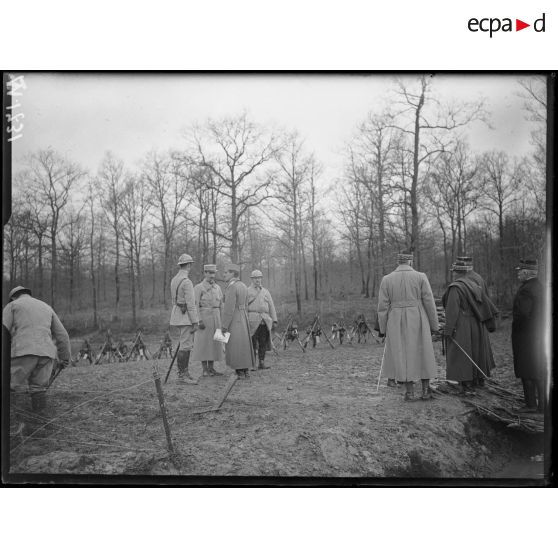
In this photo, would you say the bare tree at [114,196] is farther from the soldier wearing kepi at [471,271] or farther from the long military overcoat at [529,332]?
the long military overcoat at [529,332]

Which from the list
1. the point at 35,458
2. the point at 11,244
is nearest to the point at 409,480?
the point at 35,458

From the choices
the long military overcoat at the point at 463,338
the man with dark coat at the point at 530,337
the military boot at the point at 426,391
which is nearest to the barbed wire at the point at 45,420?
the military boot at the point at 426,391

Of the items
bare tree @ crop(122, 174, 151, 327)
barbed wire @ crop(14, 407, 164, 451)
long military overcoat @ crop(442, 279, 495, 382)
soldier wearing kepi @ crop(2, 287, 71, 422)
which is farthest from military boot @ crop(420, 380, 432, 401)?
soldier wearing kepi @ crop(2, 287, 71, 422)

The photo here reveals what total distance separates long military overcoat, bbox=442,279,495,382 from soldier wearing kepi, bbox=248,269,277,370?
1867mm

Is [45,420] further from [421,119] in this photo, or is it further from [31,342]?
[421,119]

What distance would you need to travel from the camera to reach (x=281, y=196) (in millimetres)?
4242

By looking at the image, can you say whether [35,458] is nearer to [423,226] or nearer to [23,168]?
[23,168]

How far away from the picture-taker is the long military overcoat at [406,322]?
409cm

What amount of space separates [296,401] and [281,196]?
2.16m

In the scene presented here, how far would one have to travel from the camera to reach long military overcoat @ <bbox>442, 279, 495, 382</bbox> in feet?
13.4

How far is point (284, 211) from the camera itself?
13.9ft

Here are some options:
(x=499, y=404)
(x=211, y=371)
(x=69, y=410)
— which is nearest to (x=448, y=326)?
(x=499, y=404)

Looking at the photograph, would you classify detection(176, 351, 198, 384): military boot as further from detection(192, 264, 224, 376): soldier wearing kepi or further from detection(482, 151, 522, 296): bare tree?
detection(482, 151, 522, 296): bare tree

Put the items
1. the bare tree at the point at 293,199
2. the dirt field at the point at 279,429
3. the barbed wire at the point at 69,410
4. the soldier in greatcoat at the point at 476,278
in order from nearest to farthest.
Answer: the dirt field at the point at 279,429
the barbed wire at the point at 69,410
the soldier in greatcoat at the point at 476,278
the bare tree at the point at 293,199
